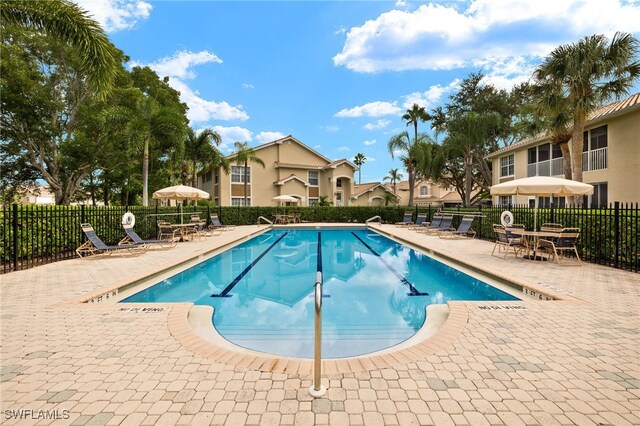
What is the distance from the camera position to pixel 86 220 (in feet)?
37.5

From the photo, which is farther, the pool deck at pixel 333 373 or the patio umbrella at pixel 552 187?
the patio umbrella at pixel 552 187

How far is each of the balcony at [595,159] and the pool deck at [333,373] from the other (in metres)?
16.5

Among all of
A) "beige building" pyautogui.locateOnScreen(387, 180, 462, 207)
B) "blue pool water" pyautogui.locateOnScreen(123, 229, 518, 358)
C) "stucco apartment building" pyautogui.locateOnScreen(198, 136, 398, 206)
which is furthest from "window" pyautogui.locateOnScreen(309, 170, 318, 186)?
"blue pool water" pyautogui.locateOnScreen(123, 229, 518, 358)

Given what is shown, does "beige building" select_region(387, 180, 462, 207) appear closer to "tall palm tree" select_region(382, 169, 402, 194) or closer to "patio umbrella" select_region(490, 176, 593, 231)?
"tall palm tree" select_region(382, 169, 402, 194)

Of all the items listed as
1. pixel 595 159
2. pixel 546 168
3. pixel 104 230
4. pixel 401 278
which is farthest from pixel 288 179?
pixel 401 278

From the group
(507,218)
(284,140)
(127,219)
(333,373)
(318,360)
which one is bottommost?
(333,373)

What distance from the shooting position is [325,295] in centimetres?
742

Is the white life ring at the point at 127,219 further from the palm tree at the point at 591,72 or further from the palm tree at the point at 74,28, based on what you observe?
the palm tree at the point at 591,72

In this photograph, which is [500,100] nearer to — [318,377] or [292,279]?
[292,279]

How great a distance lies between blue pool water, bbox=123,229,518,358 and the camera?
5.09m

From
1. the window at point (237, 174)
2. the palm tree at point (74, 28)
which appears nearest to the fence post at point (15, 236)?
the palm tree at point (74, 28)

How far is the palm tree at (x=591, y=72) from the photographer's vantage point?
14.1 metres

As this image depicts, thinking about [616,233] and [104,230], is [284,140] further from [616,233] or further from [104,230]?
[616,233]

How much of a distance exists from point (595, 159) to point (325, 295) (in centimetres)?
1933
